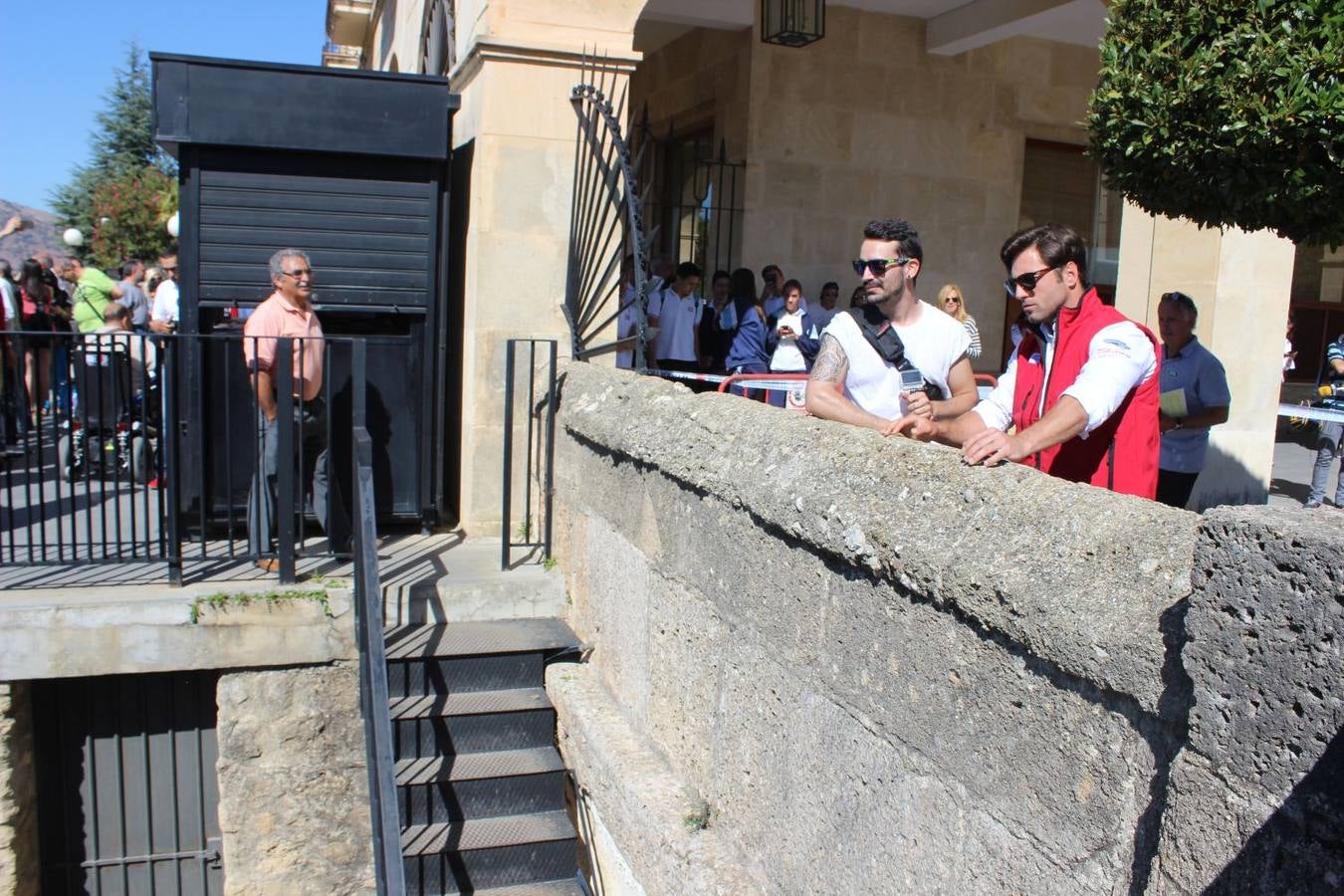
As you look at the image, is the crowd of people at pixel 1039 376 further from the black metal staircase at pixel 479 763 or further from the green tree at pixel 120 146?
the green tree at pixel 120 146

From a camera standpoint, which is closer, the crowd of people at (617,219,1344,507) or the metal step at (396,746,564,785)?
the crowd of people at (617,219,1344,507)

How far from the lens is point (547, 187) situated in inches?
231

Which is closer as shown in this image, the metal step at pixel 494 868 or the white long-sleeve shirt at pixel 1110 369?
the white long-sleeve shirt at pixel 1110 369

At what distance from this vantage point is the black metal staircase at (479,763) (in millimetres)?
4641

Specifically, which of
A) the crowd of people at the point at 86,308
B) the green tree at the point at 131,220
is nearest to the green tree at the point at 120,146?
the green tree at the point at 131,220

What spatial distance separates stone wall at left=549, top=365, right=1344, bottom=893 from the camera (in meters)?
1.75

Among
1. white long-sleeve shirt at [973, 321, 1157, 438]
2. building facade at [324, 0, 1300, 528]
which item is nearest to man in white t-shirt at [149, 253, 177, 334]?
building facade at [324, 0, 1300, 528]

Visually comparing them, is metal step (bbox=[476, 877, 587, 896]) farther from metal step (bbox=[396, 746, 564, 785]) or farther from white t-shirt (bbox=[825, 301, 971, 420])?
white t-shirt (bbox=[825, 301, 971, 420])

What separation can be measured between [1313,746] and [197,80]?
5579 millimetres

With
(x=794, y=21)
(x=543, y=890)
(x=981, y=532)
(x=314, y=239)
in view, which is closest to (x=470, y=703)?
(x=543, y=890)

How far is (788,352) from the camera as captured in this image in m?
8.43

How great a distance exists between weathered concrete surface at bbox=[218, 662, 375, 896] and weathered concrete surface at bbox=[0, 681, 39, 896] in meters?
0.81

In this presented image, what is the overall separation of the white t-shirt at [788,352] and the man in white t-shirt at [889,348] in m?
4.37

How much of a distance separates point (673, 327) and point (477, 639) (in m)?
4.34
